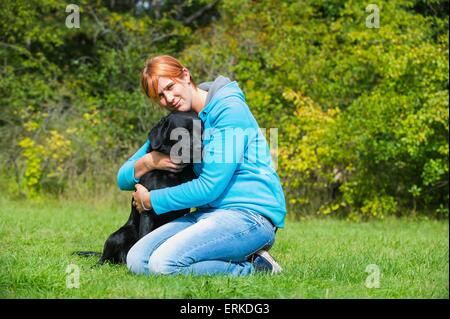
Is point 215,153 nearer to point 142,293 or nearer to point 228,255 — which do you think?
point 228,255

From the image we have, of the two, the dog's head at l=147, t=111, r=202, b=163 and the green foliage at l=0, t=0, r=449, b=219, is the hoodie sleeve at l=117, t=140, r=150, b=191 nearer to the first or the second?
the dog's head at l=147, t=111, r=202, b=163

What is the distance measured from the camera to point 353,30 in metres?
10.7

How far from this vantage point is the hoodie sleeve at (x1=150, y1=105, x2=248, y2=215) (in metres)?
3.90

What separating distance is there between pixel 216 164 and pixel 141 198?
0.61 metres

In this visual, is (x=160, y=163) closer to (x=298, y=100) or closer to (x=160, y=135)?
(x=160, y=135)

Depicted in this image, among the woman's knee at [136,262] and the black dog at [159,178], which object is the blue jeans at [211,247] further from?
the black dog at [159,178]

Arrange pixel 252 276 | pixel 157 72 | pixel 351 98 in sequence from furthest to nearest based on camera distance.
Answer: pixel 351 98 < pixel 157 72 < pixel 252 276

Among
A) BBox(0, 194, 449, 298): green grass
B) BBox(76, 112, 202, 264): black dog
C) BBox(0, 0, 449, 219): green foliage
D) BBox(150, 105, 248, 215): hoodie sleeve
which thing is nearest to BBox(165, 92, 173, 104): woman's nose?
BBox(76, 112, 202, 264): black dog

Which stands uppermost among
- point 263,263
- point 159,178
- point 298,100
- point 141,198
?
point 298,100

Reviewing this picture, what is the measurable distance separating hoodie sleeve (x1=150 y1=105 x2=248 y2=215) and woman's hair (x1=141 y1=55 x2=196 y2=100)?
0.39 metres

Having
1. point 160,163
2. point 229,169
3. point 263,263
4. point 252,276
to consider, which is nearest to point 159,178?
point 160,163

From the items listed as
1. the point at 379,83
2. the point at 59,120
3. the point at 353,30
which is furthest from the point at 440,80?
the point at 59,120

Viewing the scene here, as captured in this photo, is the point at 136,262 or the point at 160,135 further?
the point at 160,135

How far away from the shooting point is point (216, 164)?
3.88m
